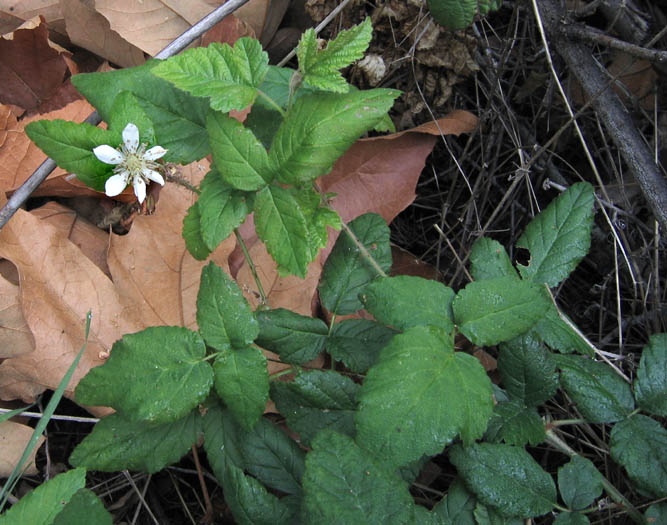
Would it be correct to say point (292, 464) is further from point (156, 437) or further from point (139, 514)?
point (139, 514)

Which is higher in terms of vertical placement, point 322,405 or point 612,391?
point 612,391

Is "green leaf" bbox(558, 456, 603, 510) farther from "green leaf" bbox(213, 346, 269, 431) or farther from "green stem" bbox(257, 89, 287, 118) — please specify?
"green stem" bbox(257, 89, 287, 118)

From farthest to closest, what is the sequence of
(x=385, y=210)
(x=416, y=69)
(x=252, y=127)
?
(x=416, y=69)
(x=385, y=210)
(x=252, y=127)

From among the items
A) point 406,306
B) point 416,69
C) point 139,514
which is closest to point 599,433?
point 406,306

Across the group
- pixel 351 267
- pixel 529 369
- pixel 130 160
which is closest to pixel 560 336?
pixel 529 369

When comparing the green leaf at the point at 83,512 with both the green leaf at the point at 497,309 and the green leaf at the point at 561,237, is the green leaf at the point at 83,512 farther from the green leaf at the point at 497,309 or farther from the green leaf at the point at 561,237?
the green leaf at the point at 561,237

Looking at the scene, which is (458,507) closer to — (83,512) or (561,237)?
(561,237)

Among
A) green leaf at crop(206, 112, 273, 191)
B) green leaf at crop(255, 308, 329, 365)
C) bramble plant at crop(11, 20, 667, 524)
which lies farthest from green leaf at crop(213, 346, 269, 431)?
green leaf at crop(206, 112, 273, 191)
